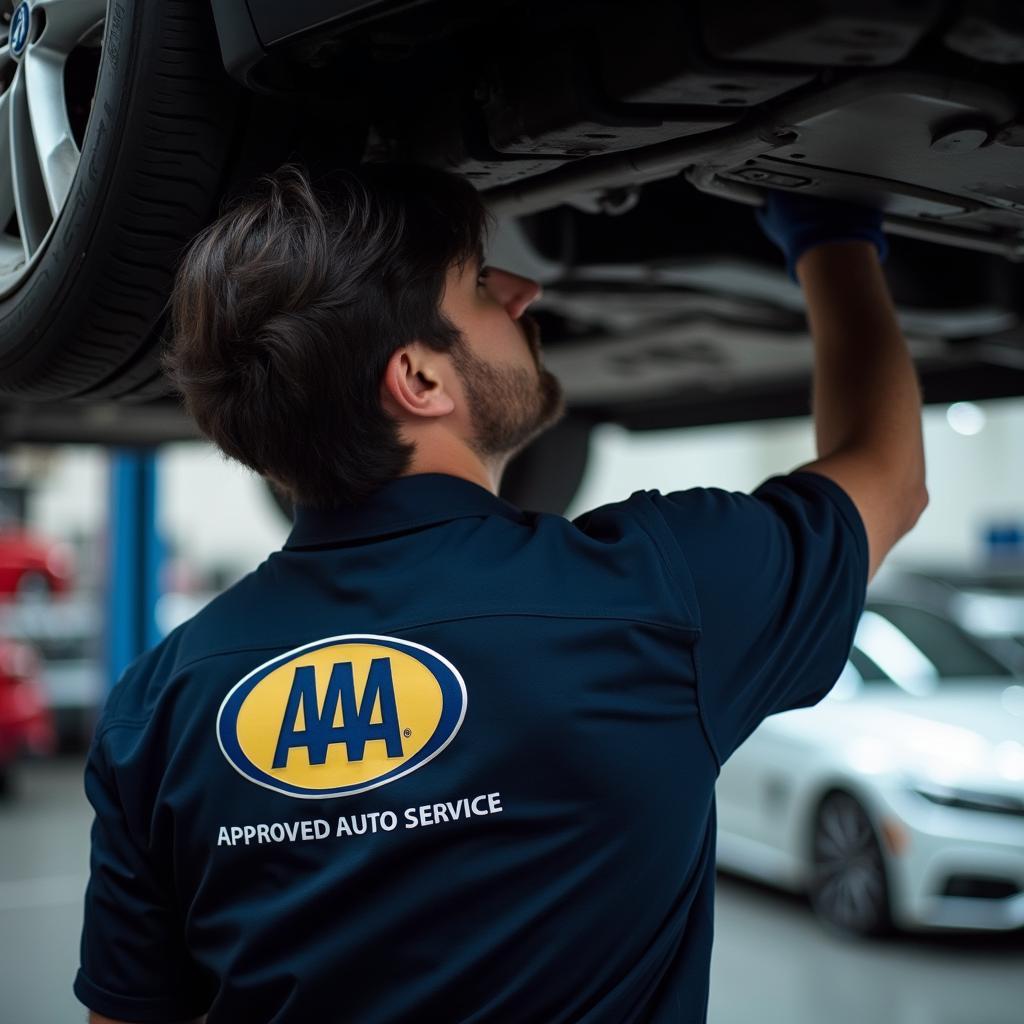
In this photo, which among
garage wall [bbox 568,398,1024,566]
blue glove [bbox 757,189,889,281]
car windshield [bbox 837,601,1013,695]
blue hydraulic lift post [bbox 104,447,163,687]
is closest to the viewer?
blue glove [bbox 757,189,889,281]

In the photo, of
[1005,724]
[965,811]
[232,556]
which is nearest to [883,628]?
[1005,724]

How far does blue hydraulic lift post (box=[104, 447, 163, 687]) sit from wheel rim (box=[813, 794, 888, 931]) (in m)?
3.59

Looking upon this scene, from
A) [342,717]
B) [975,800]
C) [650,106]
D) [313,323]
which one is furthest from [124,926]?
[975,800]

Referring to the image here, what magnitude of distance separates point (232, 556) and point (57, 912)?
590 inches

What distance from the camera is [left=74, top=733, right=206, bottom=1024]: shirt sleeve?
3.66 feet

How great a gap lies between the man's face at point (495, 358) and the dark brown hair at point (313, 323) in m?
0.02

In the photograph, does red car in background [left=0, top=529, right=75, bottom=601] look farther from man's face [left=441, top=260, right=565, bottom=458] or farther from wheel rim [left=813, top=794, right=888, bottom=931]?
man's face [left=441, top=260, right=565, bottom=458]

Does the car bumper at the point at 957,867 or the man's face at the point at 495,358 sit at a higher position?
the man's face at the point at 495,358

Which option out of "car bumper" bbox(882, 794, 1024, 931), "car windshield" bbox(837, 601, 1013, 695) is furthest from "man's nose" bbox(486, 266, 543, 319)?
"car windshield" bbox(837, 601, 1013, 695)

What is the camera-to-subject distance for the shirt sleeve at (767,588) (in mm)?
1032

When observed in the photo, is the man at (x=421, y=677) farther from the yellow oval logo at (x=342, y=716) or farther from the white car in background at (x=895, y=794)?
the white car in background at (x=895, y=794)

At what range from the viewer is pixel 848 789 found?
4105 mm

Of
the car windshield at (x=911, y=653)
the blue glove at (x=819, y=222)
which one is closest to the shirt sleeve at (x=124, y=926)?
the blue glove at (x=819, y=222)

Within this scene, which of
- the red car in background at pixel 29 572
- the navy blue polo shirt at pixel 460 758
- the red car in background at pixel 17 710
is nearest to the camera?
the navy blue polo shirt at pixel 460 758
